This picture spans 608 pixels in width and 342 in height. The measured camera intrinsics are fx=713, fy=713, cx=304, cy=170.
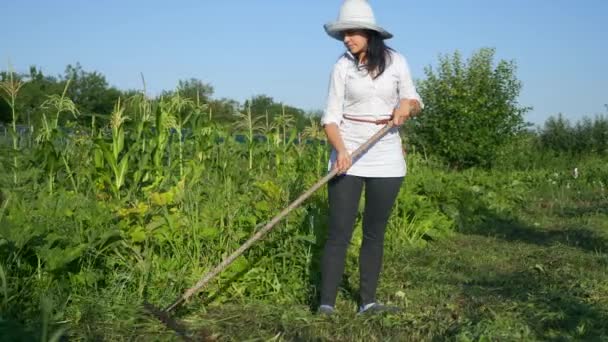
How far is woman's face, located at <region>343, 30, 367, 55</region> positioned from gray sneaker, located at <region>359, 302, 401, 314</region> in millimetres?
1562

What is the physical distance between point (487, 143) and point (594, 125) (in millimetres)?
6767

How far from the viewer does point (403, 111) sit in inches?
163

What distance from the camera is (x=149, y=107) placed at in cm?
675

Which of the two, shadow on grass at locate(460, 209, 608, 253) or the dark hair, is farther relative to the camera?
shadow on grass at locate(460, 209, 608, 253)

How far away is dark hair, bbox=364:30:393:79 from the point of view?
4.07 m

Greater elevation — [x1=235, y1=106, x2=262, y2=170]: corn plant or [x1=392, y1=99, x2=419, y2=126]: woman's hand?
[x1=392, y1=99, x2=419, y2=126]: woman's hand

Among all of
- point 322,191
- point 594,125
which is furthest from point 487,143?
point 322,191

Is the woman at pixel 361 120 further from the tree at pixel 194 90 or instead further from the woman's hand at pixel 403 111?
the tree at pixel 194 90

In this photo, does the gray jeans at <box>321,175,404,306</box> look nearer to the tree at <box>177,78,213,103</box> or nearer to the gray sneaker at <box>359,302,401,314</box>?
the gray sneaker at <box>359,302,401,314</box>

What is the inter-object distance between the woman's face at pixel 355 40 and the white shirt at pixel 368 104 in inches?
3.4

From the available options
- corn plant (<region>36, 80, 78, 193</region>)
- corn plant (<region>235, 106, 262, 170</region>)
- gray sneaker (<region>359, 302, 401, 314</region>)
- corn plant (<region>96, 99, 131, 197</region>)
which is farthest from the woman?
corn plant (<region>235, 106, 262, 170</region>)

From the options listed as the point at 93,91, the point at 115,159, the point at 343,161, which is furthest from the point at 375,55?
the point at 93,91

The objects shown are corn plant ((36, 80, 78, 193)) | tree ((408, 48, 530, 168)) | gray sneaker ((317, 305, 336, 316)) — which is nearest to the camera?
gray sneaker ((317, 305, 336, 316))

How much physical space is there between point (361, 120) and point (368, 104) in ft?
0.34
